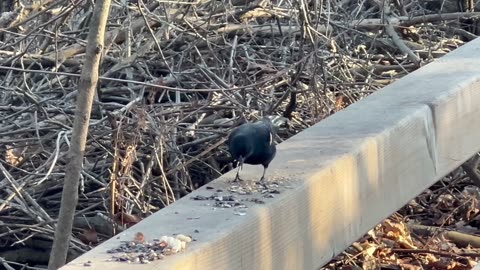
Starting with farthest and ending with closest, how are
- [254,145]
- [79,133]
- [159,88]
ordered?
1. [159,88]
2. [79,133]
3. [254,145]

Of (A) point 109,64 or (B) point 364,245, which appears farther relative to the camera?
(A) point 109,64

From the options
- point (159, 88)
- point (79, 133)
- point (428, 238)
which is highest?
point (79, 133)

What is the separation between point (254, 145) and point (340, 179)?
0.41 metres

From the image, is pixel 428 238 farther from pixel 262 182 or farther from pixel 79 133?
pixel 262 182

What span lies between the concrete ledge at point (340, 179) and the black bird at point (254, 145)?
1.1 inches

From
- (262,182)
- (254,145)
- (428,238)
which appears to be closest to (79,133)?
(254,145)

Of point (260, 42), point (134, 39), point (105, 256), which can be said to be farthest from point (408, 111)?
point (260, 42)

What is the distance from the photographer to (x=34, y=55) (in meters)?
4.48

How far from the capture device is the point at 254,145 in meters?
2.01

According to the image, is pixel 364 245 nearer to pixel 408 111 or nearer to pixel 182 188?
pixel 182 188

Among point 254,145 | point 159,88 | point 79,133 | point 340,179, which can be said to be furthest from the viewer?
point 159,88

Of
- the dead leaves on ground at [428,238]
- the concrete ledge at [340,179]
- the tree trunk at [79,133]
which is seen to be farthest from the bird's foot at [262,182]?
the dead leaves on ground at [428,238]

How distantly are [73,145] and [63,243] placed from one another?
27 centimetres

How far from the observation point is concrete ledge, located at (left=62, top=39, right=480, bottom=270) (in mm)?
1327
